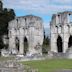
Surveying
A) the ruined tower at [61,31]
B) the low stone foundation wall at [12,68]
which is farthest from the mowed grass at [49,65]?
the ruined tower at [61,31]

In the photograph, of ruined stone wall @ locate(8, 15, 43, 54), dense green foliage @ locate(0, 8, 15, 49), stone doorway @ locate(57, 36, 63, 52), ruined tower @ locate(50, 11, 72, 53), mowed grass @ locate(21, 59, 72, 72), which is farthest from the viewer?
dense green foliage @ locate(0, 8, 15, 49)

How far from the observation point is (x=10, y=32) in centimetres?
7412

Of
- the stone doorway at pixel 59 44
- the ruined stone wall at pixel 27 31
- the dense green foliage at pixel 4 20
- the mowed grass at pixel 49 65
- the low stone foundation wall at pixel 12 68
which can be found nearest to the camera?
the low stone foundation wall at pixel 12 68

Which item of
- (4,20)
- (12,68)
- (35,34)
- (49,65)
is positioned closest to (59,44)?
(35,34)

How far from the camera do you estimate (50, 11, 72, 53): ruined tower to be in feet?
204

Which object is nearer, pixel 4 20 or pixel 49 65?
pixel 49 65

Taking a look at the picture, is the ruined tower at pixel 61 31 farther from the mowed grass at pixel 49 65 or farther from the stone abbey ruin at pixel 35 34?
the mowed grass at pixel 49 65

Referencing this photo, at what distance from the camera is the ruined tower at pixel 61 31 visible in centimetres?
6221

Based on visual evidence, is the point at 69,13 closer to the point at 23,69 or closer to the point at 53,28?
the point at 53,28

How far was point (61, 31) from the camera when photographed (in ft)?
209

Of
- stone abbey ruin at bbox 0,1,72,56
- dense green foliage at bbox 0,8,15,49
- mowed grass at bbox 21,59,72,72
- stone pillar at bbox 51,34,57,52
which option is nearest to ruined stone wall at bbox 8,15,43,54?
stone abbey ruin at bbox 0,1,72,56

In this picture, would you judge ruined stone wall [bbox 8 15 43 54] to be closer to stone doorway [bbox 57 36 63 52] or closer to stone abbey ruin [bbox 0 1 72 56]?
stone abbey ruin [bbox 0 1 72 56]

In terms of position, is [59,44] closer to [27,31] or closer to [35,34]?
[35,34]

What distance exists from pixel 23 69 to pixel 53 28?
4480cm
